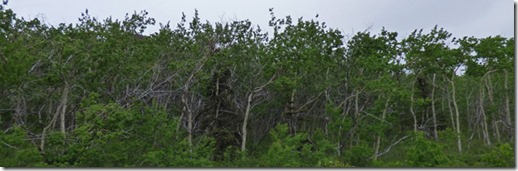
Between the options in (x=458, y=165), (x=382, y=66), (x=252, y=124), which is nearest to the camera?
(x=458, y=165)

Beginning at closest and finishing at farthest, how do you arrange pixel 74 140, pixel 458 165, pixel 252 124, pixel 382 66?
pixel 458 165
pixel 74 140
pixel 382 66
pixel 252 124

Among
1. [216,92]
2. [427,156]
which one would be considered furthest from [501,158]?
[216,92]

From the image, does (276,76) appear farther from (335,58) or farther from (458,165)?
(458,165)

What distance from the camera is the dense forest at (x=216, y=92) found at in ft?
27.3

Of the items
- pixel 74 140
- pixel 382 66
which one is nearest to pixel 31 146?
pixel 74 140

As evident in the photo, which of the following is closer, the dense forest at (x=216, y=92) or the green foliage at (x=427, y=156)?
the green foliage at (x=427, y=156)

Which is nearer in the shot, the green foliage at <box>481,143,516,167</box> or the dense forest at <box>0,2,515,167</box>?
the green foliage at <box>481,143,516,167</box>

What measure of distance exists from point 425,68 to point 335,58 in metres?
3.41

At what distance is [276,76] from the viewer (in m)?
13.5

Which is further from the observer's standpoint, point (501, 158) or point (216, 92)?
point (216, 92)

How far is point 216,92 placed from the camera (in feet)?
45.3

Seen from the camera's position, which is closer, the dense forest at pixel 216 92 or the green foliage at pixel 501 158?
the green foliage at pixel 501 158

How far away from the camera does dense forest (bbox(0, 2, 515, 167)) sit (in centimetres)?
834

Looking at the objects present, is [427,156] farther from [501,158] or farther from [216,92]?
[216,92]
